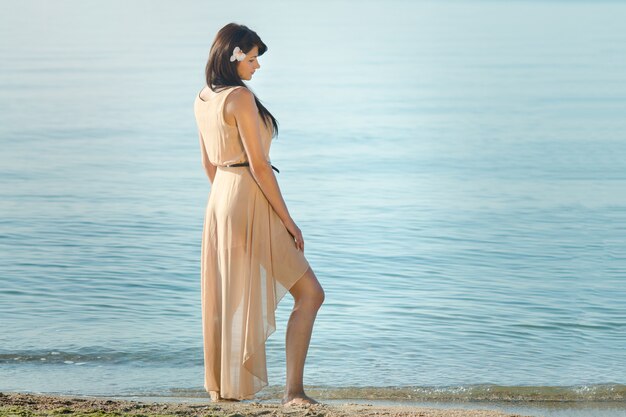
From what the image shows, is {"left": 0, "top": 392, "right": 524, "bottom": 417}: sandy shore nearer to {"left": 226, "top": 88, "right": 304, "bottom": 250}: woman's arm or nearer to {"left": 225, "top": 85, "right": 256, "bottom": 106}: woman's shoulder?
{"left": 226, "top": 88, "right": 304, "bottom": 250}: woman's arm

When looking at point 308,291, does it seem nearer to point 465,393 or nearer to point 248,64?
point 248,64

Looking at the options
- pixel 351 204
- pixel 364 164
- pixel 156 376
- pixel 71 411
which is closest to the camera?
pixel 71 411

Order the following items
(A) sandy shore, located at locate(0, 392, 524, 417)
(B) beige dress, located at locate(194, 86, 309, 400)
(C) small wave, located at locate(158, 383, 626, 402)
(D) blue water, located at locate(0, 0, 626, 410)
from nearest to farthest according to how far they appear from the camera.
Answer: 1. (A) sandy shore, located at locate(0, 392, 524, 417)
2. (B) beige dress, located at locate(194, 86, 309, 400)
3. (C) small wave, located at locate(158, 383, 626, 402)
4. (D) blue water, located at locate(0, 0, 626, 410)

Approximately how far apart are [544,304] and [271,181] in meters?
3.81

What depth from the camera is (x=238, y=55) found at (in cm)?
550

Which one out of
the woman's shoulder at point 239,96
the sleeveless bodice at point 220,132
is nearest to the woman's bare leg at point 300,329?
the sleeveless bodice at point 220,132

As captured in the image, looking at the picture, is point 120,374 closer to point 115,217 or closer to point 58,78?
point 115,217

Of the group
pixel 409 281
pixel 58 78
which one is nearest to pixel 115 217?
pixel 409 281

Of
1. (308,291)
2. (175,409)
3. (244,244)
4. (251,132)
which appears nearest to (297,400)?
(308,291)

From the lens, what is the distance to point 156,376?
23.1 feet

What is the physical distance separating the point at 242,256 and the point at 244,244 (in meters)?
0.05

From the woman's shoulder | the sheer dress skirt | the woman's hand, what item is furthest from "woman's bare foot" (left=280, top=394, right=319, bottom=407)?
the woman's shoulder

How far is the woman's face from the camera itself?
18.1 ft

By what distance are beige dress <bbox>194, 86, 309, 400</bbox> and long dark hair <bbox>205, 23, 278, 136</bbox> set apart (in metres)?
0.06
